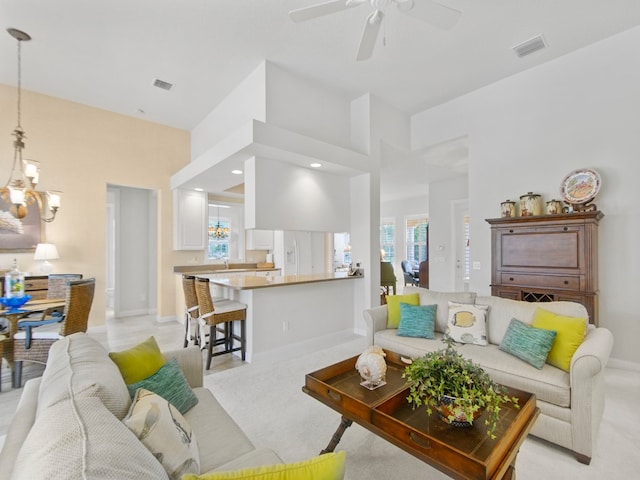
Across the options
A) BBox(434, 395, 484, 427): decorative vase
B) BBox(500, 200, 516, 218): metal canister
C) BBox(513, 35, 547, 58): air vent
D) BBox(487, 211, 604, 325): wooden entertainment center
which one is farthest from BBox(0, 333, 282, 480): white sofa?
BBox(513, 35, 547, 58): air vent

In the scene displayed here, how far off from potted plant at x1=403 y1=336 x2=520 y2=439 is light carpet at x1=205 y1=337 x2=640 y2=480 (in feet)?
1.91

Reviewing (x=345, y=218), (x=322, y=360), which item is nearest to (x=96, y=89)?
(x=345, y=218)

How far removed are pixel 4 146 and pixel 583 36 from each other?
756 cm

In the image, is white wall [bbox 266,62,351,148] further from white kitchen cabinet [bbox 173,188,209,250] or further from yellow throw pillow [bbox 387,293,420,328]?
white kitchen cabinet [bbox 173,188,209,250]

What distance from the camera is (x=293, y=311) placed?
4039 mm

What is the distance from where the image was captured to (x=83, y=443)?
0.74 metres

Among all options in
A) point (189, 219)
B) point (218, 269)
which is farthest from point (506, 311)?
point (189, 219)

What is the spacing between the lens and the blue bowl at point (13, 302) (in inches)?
118

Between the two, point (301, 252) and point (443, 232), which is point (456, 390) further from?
point (443, 232)

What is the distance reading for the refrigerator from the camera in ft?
22.4

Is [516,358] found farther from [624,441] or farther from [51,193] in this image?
[51,193]

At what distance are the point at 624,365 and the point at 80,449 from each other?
15.4 feet

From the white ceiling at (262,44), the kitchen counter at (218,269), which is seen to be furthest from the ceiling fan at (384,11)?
the kitchen counter at (218,269)

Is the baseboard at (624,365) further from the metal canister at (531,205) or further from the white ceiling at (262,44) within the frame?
the white ceiling at (262,44)
